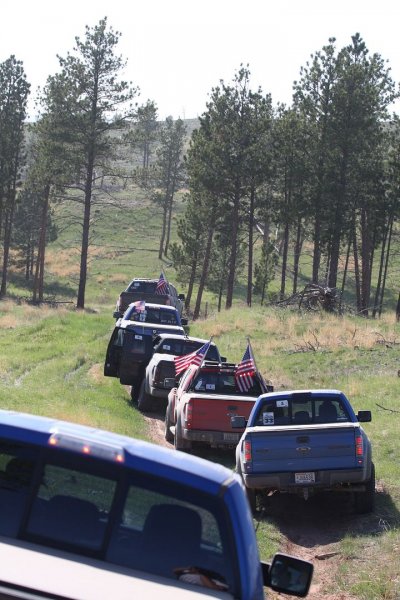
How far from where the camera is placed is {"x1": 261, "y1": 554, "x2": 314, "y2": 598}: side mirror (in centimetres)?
479

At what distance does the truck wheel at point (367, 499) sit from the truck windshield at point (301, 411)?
100 cm

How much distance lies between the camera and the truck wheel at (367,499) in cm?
1170

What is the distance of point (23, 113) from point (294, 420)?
45640 mm

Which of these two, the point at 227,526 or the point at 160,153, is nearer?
the point at 227,526

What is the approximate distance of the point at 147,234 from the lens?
97.0 m

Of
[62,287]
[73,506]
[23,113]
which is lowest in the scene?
[62,287]

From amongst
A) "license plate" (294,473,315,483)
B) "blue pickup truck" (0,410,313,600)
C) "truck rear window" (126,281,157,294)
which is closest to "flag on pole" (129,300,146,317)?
"truck rear window" (126,281,157,294)

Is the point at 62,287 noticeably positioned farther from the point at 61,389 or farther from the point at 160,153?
the point at 61,389

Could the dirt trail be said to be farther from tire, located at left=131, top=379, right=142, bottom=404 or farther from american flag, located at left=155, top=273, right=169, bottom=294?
american flag, located at left=155, top=273, right=169, bottom=294

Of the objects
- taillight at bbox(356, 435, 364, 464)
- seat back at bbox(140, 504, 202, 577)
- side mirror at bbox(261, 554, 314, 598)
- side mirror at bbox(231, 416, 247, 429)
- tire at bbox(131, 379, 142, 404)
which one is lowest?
tire at bbox(131, 379, 142, 404)

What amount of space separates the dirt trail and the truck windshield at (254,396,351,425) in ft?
4.01

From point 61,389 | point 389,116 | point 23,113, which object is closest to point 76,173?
point 23,113

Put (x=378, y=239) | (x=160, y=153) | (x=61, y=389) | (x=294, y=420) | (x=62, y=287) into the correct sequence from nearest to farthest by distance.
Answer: (x=294, y=420)
(x=61, y=389)
(x=378, y=239)
(x=62, y=287)
(x=160, y=153)

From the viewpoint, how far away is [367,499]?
11727 millimetres
